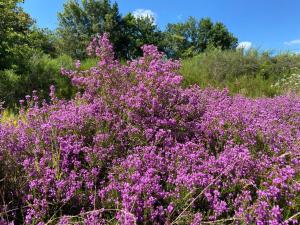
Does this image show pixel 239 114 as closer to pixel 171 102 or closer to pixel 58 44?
pixel 171 102

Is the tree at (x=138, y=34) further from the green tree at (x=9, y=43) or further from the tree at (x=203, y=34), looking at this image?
the green tree at (x=9, y=43)

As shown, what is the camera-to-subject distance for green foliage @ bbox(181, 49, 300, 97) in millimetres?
10016

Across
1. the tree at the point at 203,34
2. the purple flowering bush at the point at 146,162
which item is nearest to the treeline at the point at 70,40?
the tree at the point at 203,34

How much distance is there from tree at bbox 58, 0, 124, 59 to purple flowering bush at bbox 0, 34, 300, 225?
2153 cm

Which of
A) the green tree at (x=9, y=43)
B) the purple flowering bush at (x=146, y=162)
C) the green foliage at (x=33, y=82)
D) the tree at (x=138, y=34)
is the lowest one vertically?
the purple flowering bush at (x=146, y=162)

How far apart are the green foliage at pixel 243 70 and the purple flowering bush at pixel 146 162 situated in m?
6.00

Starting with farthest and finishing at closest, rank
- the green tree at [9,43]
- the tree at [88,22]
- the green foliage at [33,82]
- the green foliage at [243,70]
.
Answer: the tree at [88,22]
the green foliage at [243,70]
the green tree at [9,43]
the green foliage at [33,82]

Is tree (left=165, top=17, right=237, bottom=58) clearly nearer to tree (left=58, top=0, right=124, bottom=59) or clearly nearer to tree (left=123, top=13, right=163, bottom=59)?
tree (left=123, top=13, right=163, bottom=59)

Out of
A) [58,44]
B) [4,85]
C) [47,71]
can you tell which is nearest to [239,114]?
[4,85]

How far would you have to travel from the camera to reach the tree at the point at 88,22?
24.7 metres

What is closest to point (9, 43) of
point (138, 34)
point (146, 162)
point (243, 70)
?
point (146, 162)

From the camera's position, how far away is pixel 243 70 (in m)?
11.6

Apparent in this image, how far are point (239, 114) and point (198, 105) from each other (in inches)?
22.8

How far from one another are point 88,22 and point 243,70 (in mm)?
17110
